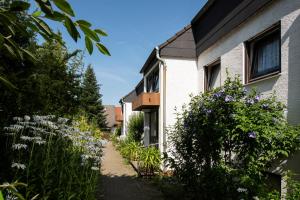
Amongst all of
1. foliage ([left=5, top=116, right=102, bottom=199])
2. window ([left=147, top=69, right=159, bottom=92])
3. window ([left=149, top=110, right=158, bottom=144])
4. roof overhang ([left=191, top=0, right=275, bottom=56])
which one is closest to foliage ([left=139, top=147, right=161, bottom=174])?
window ([left=149, top=110, right=158, bottom=144])

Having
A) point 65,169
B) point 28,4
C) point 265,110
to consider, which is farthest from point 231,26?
point 28,4

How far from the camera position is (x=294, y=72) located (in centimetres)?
579

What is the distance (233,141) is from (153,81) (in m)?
10.7

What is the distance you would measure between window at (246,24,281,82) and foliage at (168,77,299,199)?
1012 mm

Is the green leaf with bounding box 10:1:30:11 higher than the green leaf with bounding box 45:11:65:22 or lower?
higher

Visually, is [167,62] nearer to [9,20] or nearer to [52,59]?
[52,59]

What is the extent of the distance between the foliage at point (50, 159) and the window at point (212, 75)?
4951 mm

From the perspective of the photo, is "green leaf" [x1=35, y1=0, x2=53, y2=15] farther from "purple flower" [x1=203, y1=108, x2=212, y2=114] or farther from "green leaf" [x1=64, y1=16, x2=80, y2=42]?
"purple flower" [x1=203, y1=108, x2=212, y2=114]

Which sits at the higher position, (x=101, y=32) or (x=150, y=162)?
(x=101, y=32)

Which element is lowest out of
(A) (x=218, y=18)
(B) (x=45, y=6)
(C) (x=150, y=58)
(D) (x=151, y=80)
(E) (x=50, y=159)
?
(E) (x=50, y=159)

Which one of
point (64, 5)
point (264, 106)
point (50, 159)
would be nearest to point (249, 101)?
point (264, 106)

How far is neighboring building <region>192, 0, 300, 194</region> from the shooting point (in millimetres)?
5852

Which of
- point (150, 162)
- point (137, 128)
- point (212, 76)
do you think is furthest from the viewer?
point (137, 128)

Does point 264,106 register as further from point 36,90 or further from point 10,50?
point 10,50
